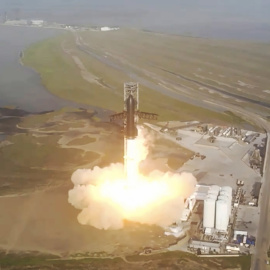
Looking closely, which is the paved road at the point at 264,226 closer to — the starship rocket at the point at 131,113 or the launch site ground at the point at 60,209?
the launch site ground at the point at 60,209

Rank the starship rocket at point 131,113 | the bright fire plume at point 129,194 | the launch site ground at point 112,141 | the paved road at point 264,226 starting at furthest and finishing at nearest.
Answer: the bright fire plume at point 129,194 < the starship rocket at point 131,113 < the launch site ground at point 112,141 < the paved road at point 264,226

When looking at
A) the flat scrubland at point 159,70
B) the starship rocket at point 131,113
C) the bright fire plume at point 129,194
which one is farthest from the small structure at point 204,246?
the flat scrubland at point 159,70

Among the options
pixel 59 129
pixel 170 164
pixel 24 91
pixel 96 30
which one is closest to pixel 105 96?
pixel 24 91

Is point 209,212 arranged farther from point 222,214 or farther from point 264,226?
point 264,226

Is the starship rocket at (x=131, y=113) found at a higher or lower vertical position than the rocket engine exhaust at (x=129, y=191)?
higher

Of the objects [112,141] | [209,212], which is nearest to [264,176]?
[209,212]

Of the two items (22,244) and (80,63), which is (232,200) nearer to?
(22,244)

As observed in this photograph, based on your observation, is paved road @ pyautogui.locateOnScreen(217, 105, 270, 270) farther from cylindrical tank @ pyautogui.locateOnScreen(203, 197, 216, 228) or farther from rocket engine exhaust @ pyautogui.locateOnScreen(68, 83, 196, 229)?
rocket engine exhaust @ pyautogui.locateOnScreen(68, 83, 196, 229)
